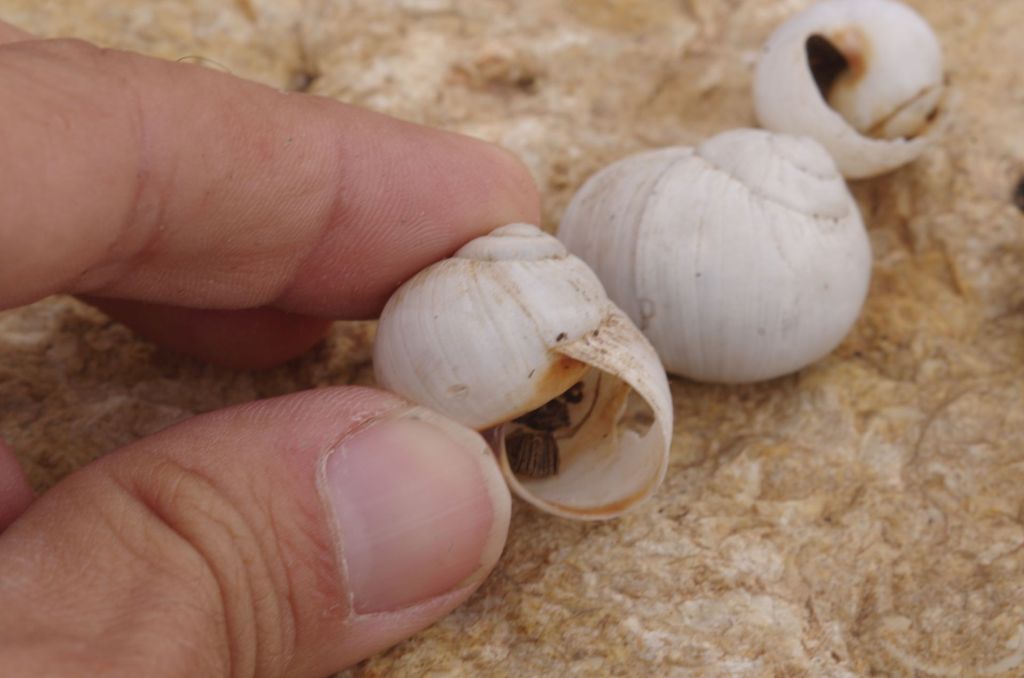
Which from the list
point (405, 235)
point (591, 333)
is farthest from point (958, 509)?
point (405, 235)

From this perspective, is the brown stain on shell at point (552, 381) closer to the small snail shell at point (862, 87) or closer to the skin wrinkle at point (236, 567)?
the skin wrinkle at point (236, 567)

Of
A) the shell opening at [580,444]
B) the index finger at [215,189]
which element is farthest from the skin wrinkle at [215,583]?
the shell opening at [580,444]

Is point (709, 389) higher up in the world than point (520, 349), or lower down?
lower down

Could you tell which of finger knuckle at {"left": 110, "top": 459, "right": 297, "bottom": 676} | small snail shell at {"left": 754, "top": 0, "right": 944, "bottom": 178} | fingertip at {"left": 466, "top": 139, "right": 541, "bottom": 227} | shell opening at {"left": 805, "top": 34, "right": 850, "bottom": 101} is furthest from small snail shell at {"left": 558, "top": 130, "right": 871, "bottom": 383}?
finger knuckle at {"left": 110, "top": 459, "right": 297, "bottom": 676}

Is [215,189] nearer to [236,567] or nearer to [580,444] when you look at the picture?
[236,567]

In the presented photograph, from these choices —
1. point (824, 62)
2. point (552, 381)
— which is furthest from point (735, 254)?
point (824, 62)

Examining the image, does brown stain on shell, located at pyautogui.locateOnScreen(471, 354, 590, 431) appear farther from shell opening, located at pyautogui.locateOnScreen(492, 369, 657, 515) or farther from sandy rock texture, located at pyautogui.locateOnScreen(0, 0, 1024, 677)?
sandy rock texture, located at pyautogui.locateOnScreen(0, 0, 1024, 677)

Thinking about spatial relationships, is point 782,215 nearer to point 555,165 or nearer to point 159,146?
point 555,165
